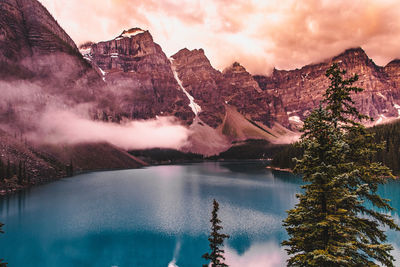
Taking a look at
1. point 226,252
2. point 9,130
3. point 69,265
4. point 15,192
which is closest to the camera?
point 69,265

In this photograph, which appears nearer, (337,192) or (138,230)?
(337,192)

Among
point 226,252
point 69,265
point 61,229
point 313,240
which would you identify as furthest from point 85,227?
point 313,240

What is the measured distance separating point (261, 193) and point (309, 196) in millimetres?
80137

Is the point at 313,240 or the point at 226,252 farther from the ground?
the point at 313,240

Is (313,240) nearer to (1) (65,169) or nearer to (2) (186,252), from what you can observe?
(2) (186,252)

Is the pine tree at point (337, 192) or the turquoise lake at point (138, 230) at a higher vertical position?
the pine tree at point (337, 192)

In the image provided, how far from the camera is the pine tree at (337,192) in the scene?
12.0 meters

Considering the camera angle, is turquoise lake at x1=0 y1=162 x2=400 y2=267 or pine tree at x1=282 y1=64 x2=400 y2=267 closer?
pine tree at x1=282 y1=64 x2=400 y2=267

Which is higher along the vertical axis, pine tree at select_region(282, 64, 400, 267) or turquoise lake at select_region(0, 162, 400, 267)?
pine tree at select_region(282, 64, 400, 267)

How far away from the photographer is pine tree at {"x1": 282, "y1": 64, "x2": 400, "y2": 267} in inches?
→ 473

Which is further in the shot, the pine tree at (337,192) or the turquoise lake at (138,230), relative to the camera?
the turquoise lake at (138,230)

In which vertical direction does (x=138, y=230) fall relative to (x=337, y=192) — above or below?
below

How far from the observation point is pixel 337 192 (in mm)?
12539

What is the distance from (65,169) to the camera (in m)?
Result: 176
